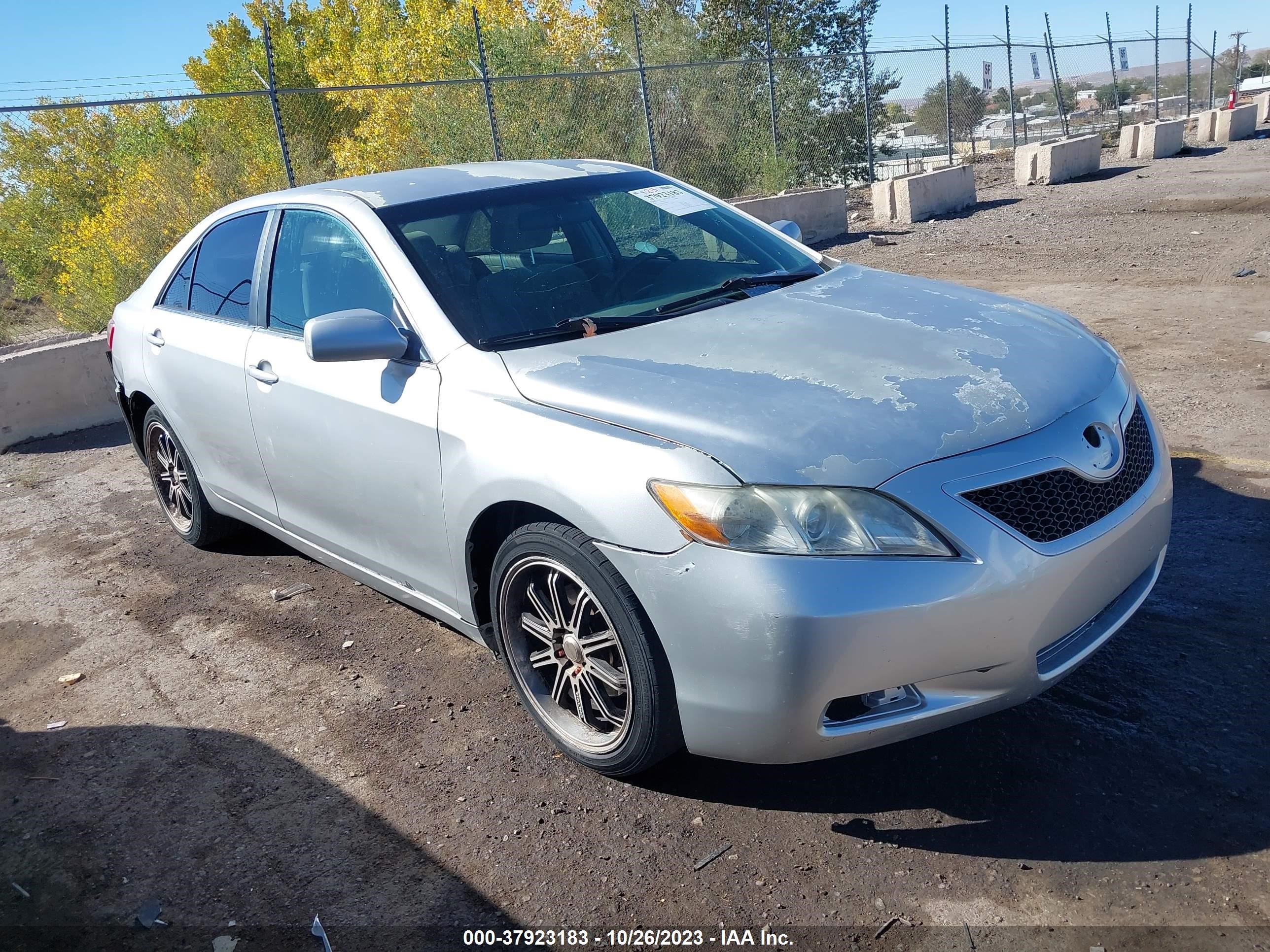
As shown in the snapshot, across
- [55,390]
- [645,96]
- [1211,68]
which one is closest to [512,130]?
[645,96]

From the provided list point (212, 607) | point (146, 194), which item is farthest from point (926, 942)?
point (146, 194)

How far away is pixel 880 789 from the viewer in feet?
9.52

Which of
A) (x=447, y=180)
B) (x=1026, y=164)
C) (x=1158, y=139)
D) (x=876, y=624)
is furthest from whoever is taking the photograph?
(x=1158, y=139)

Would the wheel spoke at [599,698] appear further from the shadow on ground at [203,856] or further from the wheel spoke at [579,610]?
the shadow on ground at [203,856]

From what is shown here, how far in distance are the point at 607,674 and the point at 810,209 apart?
1187 cm

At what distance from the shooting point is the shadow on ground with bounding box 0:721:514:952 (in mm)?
2658

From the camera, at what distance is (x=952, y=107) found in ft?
68.3

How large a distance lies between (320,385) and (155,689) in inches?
55.3

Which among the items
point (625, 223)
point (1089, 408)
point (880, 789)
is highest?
point (625, 223)

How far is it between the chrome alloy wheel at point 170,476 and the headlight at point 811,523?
350 centimetres

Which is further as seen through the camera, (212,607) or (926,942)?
(212,607)

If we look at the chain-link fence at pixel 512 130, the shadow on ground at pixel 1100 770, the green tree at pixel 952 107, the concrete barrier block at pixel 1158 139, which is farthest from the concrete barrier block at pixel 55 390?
the concrete barrier block at pixel 1158 139

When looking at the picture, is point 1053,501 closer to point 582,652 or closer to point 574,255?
point 582,652

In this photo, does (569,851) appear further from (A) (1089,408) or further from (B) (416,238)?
(B) (416,238)
